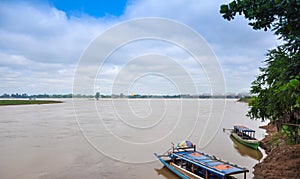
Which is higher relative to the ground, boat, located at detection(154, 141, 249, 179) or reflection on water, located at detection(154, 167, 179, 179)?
boat, located at detection(154, 141, 249, 179)

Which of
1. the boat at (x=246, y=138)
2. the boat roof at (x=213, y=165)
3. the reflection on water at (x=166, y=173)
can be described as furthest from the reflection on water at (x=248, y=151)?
the reflection on water at (x=166, y=173)

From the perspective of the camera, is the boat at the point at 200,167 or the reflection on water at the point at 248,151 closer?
the boat at the point at 200,167

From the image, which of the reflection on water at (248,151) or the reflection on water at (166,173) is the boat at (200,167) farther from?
the reflection on water at (248,151)

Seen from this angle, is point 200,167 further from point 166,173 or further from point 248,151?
point 248,151

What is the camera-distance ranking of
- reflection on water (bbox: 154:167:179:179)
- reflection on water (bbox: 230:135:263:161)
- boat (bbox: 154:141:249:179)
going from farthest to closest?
reflection on water (bbox: 230:135:263:161), reflection on water (bbox: 154:167:179:179), boat (bbox: 154:141:249:179)

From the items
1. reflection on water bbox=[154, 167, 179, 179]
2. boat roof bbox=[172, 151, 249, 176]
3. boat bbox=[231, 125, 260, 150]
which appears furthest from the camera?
boat bbox=[231, 125, 260, 150]

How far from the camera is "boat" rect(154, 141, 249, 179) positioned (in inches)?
277

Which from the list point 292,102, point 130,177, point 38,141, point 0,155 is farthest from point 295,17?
point 38,141

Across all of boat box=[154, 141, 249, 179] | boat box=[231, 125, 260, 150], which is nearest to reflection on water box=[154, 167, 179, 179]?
boat box=[154, 141, 249, 179]

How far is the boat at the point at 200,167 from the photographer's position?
7.05 metres

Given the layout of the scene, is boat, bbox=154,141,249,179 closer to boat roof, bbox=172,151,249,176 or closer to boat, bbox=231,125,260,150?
boat roof, bbox=172,151,249,176

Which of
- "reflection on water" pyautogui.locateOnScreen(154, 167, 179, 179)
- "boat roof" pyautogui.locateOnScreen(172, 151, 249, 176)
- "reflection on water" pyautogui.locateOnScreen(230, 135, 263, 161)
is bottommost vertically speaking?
"reflection on water" pyautogui.locateOnScreen(154, 167, 179, 179)

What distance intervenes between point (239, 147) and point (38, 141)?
1476 cm

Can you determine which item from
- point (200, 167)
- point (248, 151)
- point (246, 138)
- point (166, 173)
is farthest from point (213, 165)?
point (246, 138)
